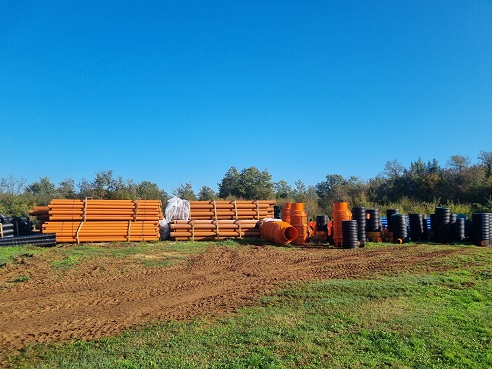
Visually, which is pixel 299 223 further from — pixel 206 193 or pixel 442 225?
pixel 206 193

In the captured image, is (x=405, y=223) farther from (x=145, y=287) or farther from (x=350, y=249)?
(x=145, y=287)

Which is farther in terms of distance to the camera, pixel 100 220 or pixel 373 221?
pixel 100 220

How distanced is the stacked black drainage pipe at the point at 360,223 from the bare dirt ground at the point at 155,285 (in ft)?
4.20

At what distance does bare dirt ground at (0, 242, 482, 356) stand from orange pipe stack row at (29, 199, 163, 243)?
4.19 m

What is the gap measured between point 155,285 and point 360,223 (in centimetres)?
960

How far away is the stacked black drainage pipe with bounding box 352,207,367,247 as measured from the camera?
15.7 metres

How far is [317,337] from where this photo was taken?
5.29 meters

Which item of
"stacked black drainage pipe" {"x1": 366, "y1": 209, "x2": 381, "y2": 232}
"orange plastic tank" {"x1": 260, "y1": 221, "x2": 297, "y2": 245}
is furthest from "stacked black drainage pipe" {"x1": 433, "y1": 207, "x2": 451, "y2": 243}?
"orange plastic tank" {"x1": 260, "y1": 221, "x2": 297, "y2": 245}

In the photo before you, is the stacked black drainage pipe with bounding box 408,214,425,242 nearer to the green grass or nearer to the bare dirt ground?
the bare dirt ground

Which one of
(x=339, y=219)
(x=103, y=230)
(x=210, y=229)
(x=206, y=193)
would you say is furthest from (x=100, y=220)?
(x=206, y=193)

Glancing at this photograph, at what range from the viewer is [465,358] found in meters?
4.80

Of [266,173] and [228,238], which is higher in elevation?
[266,173]

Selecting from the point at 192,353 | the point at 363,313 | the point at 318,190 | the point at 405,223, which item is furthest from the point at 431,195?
the point at 192,353

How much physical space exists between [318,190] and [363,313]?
52664 millimetres
